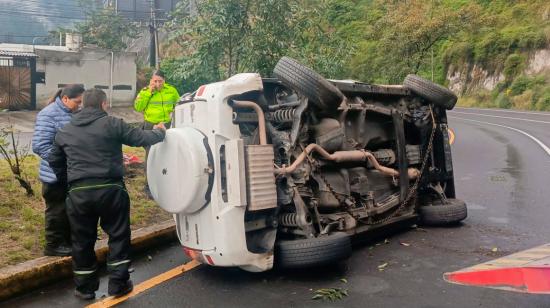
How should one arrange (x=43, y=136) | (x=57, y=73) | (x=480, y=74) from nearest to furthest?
1. (x=43, y=136)
2. (x=57, y=73)
3. (x=480, y=74)

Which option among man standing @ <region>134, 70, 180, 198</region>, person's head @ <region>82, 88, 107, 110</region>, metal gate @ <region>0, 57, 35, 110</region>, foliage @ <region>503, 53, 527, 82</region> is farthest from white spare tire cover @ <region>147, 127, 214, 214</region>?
foliage @ <region>503, 53, 527, 82</region>

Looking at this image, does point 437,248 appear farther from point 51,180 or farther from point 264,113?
point 51,180

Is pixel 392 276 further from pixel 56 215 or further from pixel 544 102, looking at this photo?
pixel 544 102

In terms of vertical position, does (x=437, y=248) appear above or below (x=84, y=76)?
below

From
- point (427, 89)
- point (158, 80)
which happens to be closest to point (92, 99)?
point (158, 80)

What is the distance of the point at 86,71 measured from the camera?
25.5 metres

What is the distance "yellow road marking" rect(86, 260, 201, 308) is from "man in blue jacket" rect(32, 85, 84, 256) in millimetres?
813

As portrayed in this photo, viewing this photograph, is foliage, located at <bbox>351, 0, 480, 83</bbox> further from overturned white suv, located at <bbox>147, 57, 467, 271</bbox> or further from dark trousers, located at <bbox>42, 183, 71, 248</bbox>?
dark trousers, located at <bbox>42, 183, 71, 248</bbox>

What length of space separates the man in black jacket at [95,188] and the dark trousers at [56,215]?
0.74m

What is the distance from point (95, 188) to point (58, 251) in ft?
3.46

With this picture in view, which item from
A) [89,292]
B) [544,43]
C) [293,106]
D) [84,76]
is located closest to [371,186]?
[293,106]

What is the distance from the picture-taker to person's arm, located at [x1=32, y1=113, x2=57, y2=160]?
4.60m

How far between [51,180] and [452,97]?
Answer: 4344mm

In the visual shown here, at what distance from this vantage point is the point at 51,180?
4688mm
